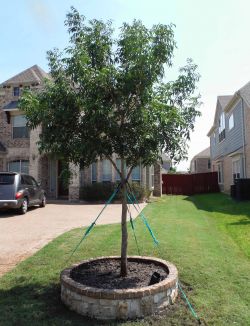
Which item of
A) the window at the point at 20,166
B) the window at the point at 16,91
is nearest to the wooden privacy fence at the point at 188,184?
the window at the point at 20,166

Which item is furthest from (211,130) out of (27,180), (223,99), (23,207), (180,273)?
(180,273)

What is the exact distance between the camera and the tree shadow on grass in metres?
4.75

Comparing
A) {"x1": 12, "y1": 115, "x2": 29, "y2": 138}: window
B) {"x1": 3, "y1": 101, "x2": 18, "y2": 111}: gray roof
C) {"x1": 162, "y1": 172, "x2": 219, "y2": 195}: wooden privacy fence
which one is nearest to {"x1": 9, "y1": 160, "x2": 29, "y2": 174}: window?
{"x1": 12, "y1": 115, "x2": 29, "y2": 138}: window

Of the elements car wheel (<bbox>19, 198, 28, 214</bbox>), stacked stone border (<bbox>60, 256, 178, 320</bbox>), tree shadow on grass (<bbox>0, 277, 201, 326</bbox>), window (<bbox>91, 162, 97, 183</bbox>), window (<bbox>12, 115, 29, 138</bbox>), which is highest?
window (<bbox>12, 115, 29, 138</bbox>)

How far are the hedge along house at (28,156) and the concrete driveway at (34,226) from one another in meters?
5.04

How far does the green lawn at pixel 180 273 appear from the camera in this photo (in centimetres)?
493

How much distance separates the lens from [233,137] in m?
24.2

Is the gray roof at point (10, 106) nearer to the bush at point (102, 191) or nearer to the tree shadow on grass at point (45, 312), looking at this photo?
the bush at point (102, 191)

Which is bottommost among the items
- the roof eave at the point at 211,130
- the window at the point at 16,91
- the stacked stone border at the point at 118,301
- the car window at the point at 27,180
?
the stacked stone border at the point at 118,301

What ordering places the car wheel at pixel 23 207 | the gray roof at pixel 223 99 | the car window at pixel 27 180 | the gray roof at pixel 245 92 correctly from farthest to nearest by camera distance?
1. the gray roof at pixel 223 99
2. the gray roof at pixel 245 92
3. the car window at pixel 27 180
4. the car wheel at pixel 23 207

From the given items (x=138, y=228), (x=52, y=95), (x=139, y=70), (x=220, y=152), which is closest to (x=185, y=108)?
(x=139, y=70)

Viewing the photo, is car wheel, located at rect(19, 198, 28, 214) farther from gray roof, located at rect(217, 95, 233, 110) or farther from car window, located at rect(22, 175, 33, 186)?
gray roof, located at rect(217, 95, 233, 110)

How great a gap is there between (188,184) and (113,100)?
25.9 metres

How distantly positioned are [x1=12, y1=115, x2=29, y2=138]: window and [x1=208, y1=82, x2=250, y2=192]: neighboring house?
13.2 m
